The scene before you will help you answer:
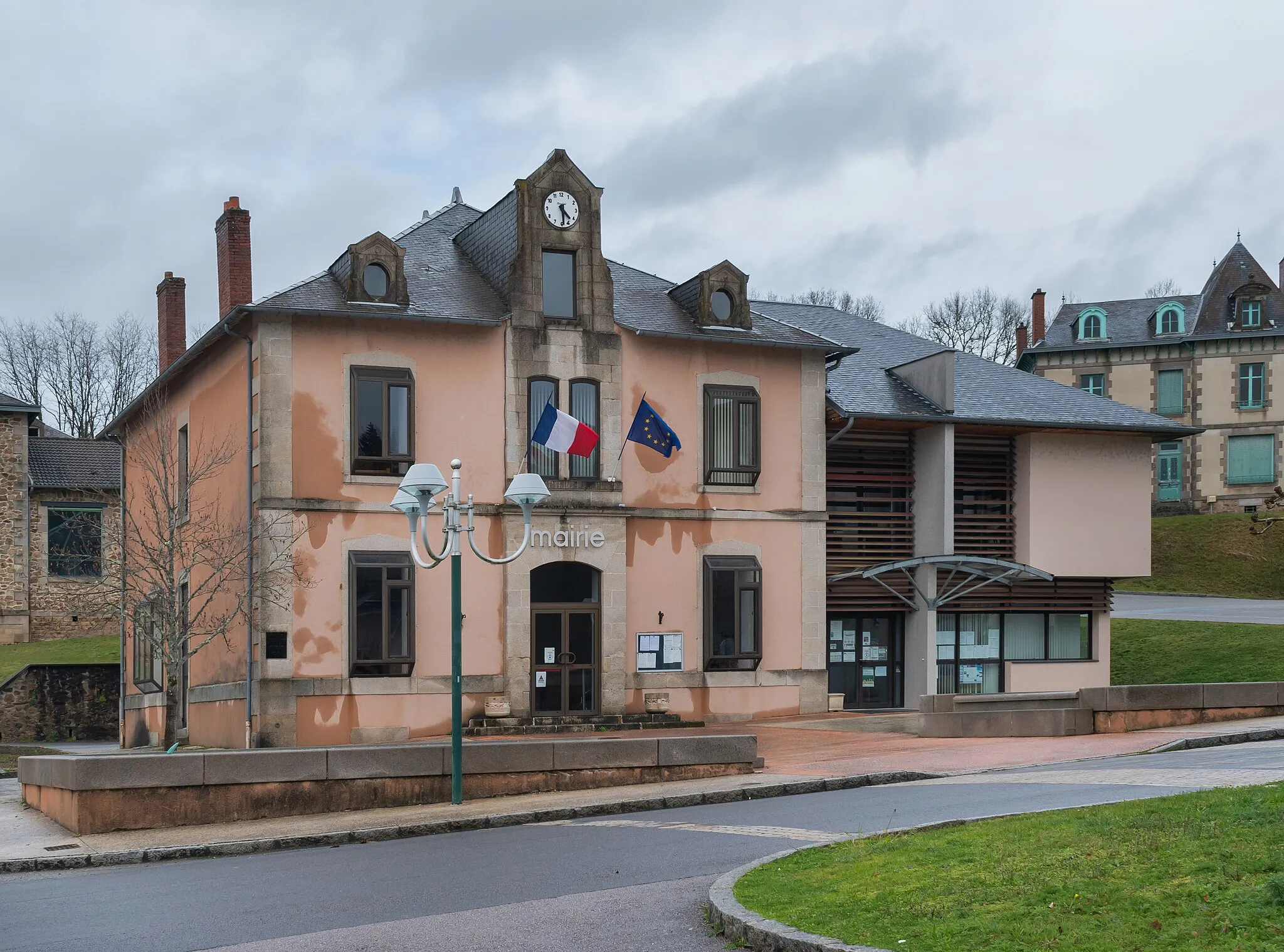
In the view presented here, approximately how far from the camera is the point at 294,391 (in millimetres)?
26781

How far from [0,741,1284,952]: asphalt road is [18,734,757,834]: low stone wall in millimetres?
1884

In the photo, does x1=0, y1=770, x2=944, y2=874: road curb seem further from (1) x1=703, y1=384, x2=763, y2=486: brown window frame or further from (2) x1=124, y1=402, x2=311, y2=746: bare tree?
(1) x1=703, y1=384, x2=763, y2=486: brown window frame

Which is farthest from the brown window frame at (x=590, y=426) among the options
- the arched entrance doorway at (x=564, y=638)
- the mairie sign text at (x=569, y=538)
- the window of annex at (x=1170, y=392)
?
the window of annex at (x=1170, y=392)

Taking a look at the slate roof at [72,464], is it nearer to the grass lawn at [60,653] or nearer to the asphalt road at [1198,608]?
the grass lawn at [60,653]

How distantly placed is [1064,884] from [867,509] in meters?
25.3

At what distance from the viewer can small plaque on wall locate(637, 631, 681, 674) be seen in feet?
95.8

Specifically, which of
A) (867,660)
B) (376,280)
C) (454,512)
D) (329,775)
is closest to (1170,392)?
(867,660)

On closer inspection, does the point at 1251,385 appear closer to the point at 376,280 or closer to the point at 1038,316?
the point at 1038,316

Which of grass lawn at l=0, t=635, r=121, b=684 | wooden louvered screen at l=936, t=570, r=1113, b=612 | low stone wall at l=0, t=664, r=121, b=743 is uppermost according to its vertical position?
wooden louvered screen at l=936, t=570, r=1113, b=612

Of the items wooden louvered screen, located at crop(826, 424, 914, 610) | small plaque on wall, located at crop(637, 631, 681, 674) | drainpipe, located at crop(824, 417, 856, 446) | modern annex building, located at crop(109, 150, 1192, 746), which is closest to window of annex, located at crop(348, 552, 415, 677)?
modern annex building, located at crop(109, 150, 1192, 746)

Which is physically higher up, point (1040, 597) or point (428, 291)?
point (428, 291)

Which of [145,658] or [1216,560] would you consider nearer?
[145,658]

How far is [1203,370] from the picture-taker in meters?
59.9

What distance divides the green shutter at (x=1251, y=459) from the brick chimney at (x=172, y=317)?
41.5 metres
